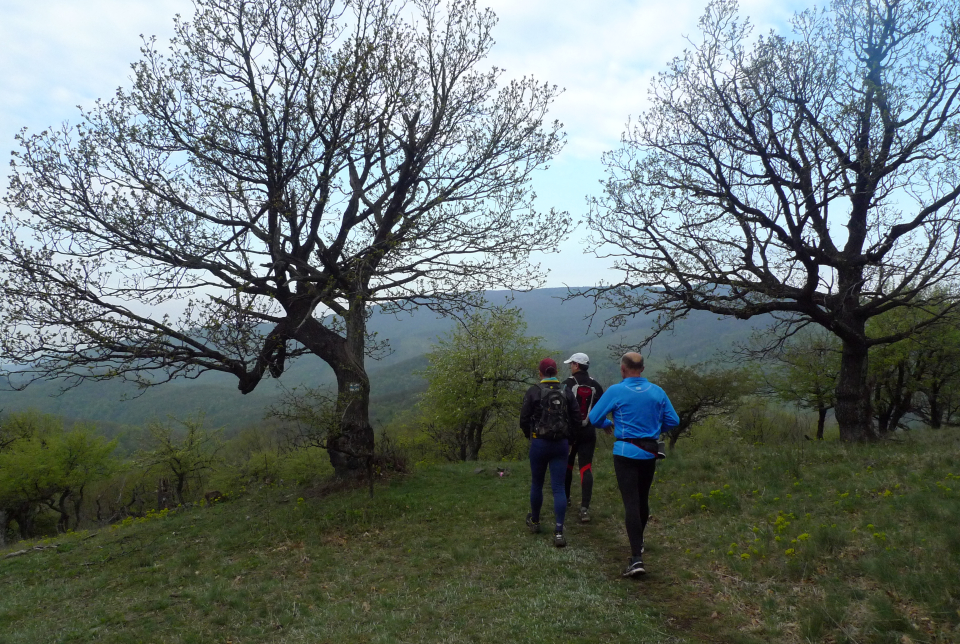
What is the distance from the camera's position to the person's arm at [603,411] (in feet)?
19.6

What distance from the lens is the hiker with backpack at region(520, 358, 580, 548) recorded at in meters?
7.29

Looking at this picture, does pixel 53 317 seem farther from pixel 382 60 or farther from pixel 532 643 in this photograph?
pixel 532 643

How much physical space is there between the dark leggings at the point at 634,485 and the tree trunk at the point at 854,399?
1055 centimetres

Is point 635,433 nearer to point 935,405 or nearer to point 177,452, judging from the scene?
point 935,405

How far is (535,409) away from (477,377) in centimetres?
2154

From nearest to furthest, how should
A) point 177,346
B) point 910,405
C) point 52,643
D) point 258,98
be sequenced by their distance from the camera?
1. point 52,643
2. point 258,98
3. point 177,346
4. point 910,405

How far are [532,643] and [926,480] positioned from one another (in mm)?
6835

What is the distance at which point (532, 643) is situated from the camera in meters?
4.43

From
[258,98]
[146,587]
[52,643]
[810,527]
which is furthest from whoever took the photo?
[258,98]

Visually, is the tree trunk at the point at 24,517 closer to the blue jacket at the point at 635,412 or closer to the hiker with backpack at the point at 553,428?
the hiker with backpack at the point at 553,428

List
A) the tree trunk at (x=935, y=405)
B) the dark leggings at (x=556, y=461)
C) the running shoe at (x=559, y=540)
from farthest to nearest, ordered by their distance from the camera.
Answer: the tree trunk at (x=935, y=405) < the dark leggings at (x=556, y=461) < the running shoe at (x=559, y=540)

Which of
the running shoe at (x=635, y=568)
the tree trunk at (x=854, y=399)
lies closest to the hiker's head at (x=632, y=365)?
the running shoe at (x=635, y=568)

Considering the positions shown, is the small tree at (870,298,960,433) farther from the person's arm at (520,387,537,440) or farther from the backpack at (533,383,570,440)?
the person's arm at (520,387,537,440)

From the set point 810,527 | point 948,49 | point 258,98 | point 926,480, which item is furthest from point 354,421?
point 948,49
